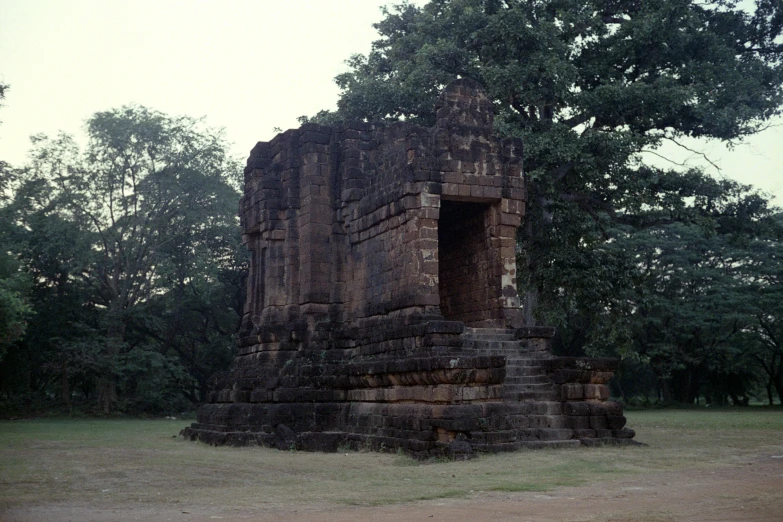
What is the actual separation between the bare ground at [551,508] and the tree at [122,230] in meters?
24.7

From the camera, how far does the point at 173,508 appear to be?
7469 millimetres

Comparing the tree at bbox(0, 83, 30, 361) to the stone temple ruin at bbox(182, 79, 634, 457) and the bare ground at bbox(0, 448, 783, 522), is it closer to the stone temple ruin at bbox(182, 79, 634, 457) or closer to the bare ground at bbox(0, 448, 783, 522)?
the stone temple ruin at bbox(182, 79, 634, 457)

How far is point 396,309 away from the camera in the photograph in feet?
47.3

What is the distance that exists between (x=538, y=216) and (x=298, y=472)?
42.1ft

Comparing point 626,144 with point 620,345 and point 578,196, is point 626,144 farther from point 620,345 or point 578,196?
point 620,345

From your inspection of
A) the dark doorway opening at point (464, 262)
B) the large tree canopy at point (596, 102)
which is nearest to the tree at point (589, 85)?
the large tree canopy at point (596, 102)

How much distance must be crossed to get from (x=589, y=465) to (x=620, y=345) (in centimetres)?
1354

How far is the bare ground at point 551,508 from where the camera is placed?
6633 millimetres

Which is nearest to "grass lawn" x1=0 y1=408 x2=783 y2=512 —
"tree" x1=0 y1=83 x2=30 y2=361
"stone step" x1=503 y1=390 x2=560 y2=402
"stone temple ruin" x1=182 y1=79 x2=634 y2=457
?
"stone temple ruin" x1=182 y1=79 x2=634 y2=457

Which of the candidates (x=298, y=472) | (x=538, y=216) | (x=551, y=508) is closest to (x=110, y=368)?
(x=538, y=216)

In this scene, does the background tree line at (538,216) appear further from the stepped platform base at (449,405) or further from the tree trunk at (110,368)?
the stepped platform base at (449,405)

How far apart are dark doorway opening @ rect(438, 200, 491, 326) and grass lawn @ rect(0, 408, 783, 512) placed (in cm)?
402

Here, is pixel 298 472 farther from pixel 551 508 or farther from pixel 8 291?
pixel 8 291

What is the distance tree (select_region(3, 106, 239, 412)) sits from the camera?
3172 centimetres
